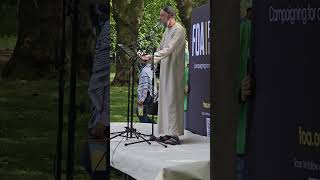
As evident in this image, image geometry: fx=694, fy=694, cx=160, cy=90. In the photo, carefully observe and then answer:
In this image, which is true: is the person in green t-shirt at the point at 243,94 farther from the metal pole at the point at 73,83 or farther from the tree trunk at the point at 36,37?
the tree trunk at the point at 36,37

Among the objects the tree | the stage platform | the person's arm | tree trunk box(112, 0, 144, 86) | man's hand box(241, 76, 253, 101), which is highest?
tree trunk box(112, 0, 144, 86)

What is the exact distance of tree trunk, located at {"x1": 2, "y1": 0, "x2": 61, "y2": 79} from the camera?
3.25 metres

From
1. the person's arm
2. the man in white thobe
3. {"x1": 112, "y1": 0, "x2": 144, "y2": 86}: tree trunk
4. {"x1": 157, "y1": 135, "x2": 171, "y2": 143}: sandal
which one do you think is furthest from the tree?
{"x1": 112, "y1": 0, "x2": 144, "y2": 86}: tree trunk

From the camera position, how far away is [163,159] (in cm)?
715

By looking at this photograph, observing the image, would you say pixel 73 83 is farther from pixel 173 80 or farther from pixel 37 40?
pixel 173 80

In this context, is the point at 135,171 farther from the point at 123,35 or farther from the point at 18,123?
the point at 123,35

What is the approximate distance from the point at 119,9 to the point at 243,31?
21094mm

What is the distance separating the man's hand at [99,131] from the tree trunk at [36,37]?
430 millimetres

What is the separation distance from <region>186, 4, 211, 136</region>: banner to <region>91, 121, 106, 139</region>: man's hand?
5.53m

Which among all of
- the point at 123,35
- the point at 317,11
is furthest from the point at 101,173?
the point at 123,35

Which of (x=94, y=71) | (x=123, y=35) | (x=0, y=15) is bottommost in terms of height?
(x=94, y=71)

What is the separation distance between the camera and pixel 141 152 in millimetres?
7730

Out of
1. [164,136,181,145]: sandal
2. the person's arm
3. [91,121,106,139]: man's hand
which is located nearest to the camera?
[91,121,106,139]: man's hand

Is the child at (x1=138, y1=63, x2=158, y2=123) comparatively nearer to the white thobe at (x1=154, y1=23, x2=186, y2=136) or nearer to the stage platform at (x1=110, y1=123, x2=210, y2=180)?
the stage platform at (x1=110, y1=123, x2=210, y2=180)
